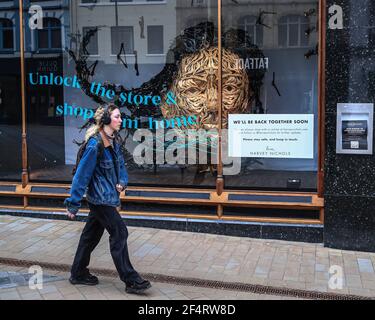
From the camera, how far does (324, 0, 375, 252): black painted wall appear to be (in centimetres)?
620

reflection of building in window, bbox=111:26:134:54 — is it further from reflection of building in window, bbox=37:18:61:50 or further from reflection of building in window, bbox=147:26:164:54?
reflection of building in window, bbox=37:18:61:50

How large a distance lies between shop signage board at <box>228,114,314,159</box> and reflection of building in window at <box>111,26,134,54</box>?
189 centimetres

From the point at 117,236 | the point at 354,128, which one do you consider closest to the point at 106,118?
the point at 117,236

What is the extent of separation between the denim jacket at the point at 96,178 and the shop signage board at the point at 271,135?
246 cm

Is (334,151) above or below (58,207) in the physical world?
above

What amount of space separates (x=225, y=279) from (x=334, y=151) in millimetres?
2160

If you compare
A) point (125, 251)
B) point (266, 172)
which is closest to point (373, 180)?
point (266, 172)

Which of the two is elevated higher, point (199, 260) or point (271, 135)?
point (271, 135)

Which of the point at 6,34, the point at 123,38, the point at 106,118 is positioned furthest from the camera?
the point at 6,34

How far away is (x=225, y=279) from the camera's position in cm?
535

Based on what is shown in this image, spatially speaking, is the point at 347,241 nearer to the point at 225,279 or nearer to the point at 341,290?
the point at 341,290

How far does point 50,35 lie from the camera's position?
808cm

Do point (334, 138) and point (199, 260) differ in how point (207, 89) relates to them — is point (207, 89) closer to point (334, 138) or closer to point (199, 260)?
point (334, 138)

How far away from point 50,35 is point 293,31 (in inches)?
144
